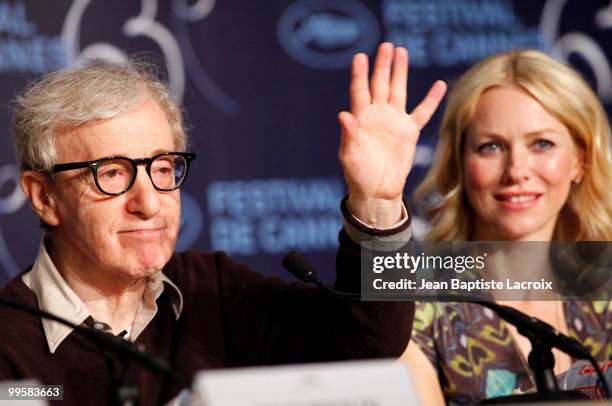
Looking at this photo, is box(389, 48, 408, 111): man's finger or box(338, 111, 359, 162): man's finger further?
box(389, 48, 408, 111): man's finger

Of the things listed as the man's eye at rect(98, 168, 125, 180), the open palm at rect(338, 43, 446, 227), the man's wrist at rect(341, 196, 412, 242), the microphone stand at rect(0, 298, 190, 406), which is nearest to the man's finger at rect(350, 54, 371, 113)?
the open palm at rect(338, 43, 446, 227)

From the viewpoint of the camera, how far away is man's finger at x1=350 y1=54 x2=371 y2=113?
220 centimetres

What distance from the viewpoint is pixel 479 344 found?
2672mm

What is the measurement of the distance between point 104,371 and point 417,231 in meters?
1.76

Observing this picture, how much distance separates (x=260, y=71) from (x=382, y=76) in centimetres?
139

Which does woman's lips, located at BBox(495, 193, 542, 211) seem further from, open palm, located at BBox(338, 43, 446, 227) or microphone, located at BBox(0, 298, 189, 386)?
microphone, located at BBox(0, 298, 189, 386)

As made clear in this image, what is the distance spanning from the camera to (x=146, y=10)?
344 centimetres

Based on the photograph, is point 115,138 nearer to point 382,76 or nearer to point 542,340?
point 382,76

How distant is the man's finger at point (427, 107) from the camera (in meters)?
2.27

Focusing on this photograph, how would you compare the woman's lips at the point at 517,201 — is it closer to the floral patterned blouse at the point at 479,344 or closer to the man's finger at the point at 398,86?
the floral patterned blouse at the point at 479,344

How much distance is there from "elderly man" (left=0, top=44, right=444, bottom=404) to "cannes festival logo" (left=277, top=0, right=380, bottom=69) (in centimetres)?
131

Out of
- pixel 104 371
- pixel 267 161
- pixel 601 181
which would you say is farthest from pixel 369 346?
pixel 267 161

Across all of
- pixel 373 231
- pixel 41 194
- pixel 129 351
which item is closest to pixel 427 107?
pixel 373 231

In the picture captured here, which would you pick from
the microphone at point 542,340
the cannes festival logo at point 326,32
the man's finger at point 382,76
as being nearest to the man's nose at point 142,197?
the man's finger at point 382,76
